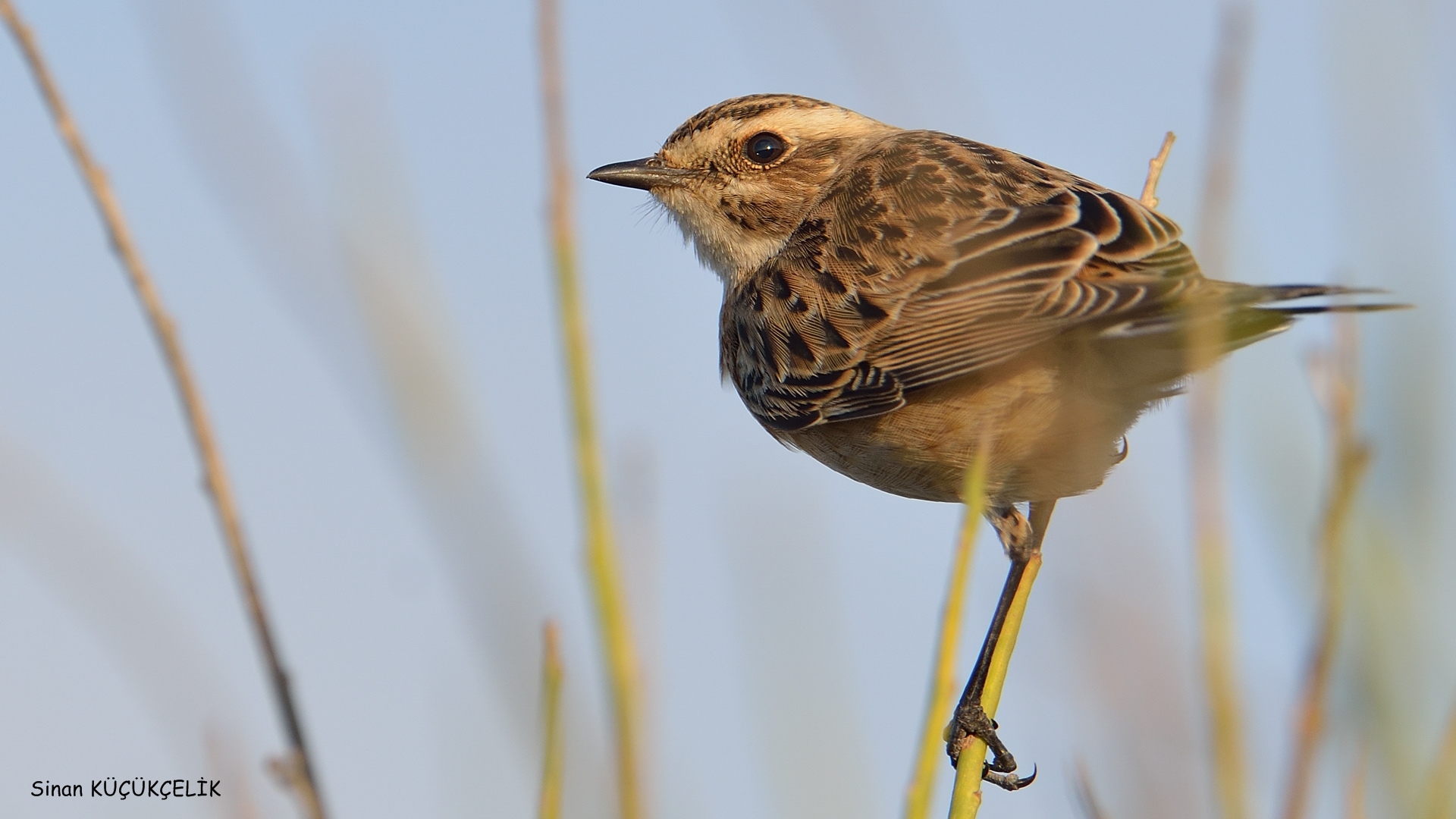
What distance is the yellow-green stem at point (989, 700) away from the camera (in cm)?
257

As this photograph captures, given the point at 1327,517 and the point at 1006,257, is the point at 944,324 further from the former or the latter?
the point at 1327,517

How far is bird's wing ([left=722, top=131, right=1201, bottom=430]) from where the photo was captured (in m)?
4.64

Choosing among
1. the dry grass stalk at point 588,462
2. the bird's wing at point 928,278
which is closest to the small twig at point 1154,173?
the bird's wing at point 928,278

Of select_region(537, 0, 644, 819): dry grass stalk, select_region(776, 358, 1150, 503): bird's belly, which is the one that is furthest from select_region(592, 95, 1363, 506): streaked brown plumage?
select_region(537, 0, 644, 819): dry grass stalk

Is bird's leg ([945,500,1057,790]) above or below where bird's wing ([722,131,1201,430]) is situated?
below

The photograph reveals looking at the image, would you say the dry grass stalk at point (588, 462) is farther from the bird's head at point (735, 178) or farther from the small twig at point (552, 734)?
the bird's head at point (735, 178)

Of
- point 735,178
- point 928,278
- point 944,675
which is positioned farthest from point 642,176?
point 944,675

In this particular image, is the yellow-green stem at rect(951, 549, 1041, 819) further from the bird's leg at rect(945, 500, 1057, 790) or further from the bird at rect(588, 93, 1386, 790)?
the bird's leg at rect(945, 500, 1057, 790)

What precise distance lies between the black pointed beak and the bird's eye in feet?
1.04

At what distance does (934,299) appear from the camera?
16.8 feet

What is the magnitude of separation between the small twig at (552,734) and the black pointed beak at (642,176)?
14.3 ft

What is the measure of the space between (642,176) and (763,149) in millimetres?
621

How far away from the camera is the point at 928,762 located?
2.16m

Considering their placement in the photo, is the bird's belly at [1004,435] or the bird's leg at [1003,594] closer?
the bird's belly at [1004,435]
